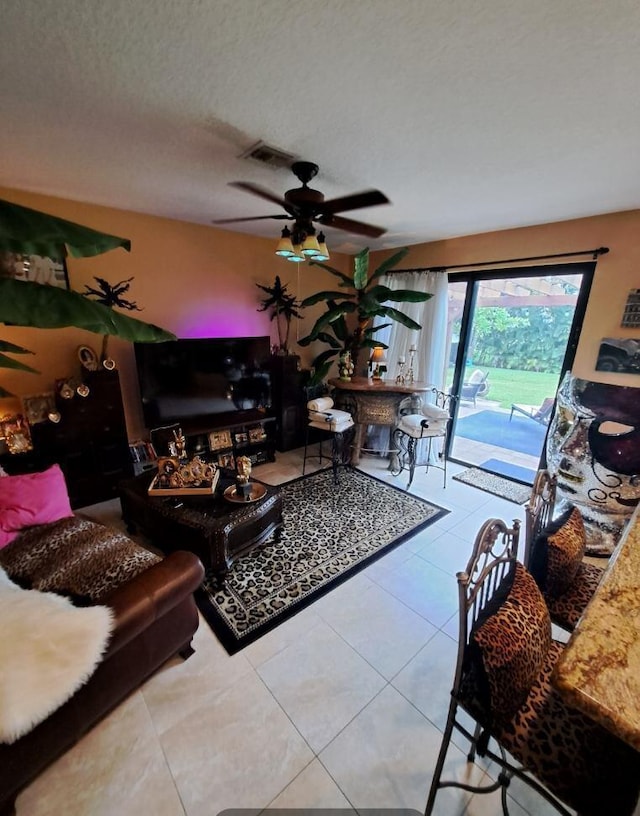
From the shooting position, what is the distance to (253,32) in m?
1.11

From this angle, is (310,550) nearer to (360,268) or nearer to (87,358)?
(87,358)

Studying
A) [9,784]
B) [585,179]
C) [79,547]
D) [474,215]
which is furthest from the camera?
[474,215]

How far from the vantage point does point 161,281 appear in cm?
332

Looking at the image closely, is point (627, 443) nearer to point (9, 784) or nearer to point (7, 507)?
point (9, 784)

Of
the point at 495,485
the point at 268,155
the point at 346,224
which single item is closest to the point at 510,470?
the point at 495,485

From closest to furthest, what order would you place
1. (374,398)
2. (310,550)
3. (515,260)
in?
(310,550)
(515,260)
(374,398)

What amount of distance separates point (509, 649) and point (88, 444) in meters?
3.22

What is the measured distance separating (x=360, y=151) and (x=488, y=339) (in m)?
2.56

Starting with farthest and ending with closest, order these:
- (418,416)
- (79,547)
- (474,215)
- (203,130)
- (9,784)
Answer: (418,416) → (474,215) → (79,547) → (203,130) → (9,784)

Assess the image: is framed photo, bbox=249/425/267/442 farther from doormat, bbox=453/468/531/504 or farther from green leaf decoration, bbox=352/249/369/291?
doormat, bbox=453/468/531/504

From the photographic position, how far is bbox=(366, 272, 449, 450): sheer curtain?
382 centimetres

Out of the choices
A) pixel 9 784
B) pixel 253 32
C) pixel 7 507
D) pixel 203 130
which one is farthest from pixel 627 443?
pixel 7 507

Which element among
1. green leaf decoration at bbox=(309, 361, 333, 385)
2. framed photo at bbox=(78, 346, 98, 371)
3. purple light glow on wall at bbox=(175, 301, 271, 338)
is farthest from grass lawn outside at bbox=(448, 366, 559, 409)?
framed photo at bbox=(78, 346, 98, 371)

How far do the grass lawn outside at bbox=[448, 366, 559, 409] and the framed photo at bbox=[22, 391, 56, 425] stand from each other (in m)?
4.02
